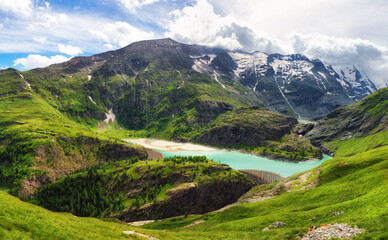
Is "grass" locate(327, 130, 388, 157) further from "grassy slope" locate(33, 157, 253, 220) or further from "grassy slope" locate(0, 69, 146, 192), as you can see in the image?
"grassy slope" locate(0, 69, 146, 192)

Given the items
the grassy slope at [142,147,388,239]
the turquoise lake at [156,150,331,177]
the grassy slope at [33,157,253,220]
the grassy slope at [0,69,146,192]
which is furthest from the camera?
the turquoise lake at [156,150,331,177]

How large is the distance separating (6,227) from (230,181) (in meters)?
83.7

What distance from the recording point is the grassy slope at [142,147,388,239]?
29594mm

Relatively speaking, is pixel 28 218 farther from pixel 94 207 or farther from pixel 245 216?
pixel 94 207

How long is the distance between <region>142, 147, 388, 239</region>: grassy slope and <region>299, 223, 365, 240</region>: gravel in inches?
48.4

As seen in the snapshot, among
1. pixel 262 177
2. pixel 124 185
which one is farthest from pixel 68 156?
pixel 262 177

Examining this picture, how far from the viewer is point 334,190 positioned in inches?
1941

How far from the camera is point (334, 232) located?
2491cm

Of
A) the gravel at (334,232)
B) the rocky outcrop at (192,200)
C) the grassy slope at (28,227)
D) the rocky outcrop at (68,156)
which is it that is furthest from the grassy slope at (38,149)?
the gravel at (334,232)

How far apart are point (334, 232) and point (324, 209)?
15452mm

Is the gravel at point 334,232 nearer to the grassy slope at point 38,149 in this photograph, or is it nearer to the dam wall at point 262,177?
the dam wall at point 262,177

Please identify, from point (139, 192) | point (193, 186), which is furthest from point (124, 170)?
point (193, 186)

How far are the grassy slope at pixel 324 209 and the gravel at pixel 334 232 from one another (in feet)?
4.04

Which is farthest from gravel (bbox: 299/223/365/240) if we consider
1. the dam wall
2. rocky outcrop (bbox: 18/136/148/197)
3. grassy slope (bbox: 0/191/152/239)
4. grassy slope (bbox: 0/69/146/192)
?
→ grassy slope (bbox: 0/69/146/192)
